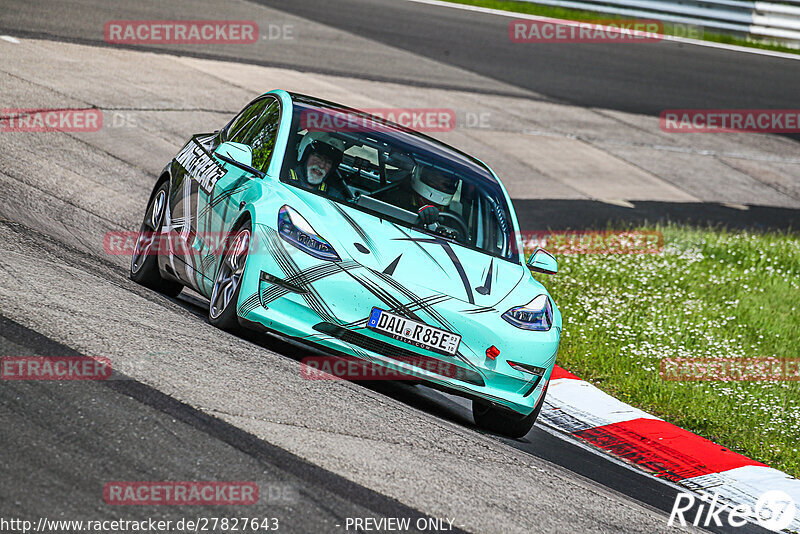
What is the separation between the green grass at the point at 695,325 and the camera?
795cm

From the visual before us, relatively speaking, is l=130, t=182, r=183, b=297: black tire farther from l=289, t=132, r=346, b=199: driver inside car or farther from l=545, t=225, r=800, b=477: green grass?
l=545, t=225, r=800, b=477: green grass

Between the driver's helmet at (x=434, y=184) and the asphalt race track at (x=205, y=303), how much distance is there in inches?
51.5

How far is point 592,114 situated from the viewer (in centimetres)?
2019

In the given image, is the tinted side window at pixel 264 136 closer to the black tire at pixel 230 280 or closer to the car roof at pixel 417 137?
the car roof at pixel 417 137

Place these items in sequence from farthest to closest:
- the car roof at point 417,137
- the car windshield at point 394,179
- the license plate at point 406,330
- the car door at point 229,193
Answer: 1. the car roof at point 417,137
2. the car windshield at point 394,179
3. the car door at point 229,193
4. the license plate at point 406,330

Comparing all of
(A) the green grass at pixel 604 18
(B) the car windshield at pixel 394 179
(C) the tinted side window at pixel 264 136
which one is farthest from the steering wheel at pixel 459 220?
(A) the green grass at pixel 604 18

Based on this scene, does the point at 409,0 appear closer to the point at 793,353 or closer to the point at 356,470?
the point at 793,353

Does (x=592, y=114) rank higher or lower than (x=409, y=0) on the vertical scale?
lower

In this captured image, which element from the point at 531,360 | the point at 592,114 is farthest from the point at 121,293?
the point at 592,114

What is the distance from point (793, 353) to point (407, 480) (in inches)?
229

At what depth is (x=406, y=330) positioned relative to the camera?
602cm

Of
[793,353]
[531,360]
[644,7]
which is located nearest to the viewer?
[531,360]

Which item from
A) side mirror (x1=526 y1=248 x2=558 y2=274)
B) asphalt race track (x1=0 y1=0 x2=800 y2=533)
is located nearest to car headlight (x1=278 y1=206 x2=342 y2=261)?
asphalt race track (x1=0 y1=0 x2=800 y2=533)

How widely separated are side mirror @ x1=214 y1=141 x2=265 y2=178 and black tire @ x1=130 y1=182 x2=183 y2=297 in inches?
43.0
